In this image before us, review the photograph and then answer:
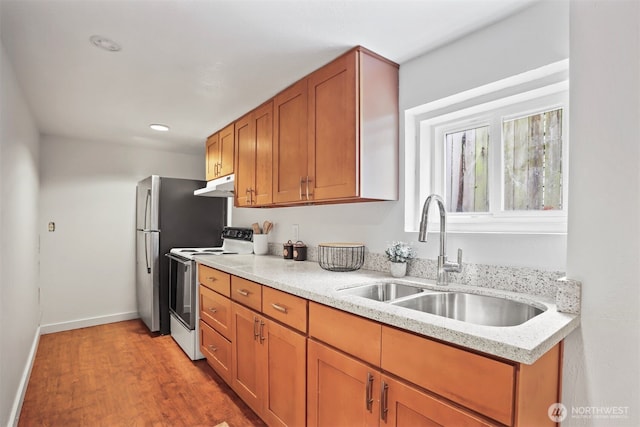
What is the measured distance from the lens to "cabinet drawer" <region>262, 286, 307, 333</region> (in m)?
1.56

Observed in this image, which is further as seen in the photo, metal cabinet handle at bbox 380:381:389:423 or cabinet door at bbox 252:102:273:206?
cabinet door at bbox 252:102:273:206

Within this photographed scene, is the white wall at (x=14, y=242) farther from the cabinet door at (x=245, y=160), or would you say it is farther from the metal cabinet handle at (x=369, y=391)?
the metal cabinet handle at (x=369, y=391)

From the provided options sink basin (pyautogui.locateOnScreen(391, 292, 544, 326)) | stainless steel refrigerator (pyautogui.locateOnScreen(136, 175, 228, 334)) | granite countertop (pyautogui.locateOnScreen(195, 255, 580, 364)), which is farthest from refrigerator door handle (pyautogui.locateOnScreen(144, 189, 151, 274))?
sink basin (pyautogui.locateOnScreen(391, 292, 544, 326))

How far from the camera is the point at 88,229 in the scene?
3822mm

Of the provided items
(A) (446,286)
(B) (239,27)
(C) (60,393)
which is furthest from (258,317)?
(C) (60,393)

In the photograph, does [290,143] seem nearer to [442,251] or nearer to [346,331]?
[442,251]

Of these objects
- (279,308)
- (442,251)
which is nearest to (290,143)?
(279,308)

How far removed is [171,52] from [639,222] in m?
2.13

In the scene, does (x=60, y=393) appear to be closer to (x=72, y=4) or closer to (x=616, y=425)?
(x=72, y=4)

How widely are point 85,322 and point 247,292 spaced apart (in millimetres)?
2935

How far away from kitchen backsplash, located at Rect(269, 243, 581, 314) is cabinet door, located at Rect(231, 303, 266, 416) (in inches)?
36.8

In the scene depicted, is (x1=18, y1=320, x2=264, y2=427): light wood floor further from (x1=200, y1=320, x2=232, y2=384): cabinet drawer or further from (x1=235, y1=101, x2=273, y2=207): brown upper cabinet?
(x1=235, y1=101, x2=273, y2=207): brown upper cabinet

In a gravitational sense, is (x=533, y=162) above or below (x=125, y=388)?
above

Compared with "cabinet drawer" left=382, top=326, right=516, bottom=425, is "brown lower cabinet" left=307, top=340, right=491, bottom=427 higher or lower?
lower
